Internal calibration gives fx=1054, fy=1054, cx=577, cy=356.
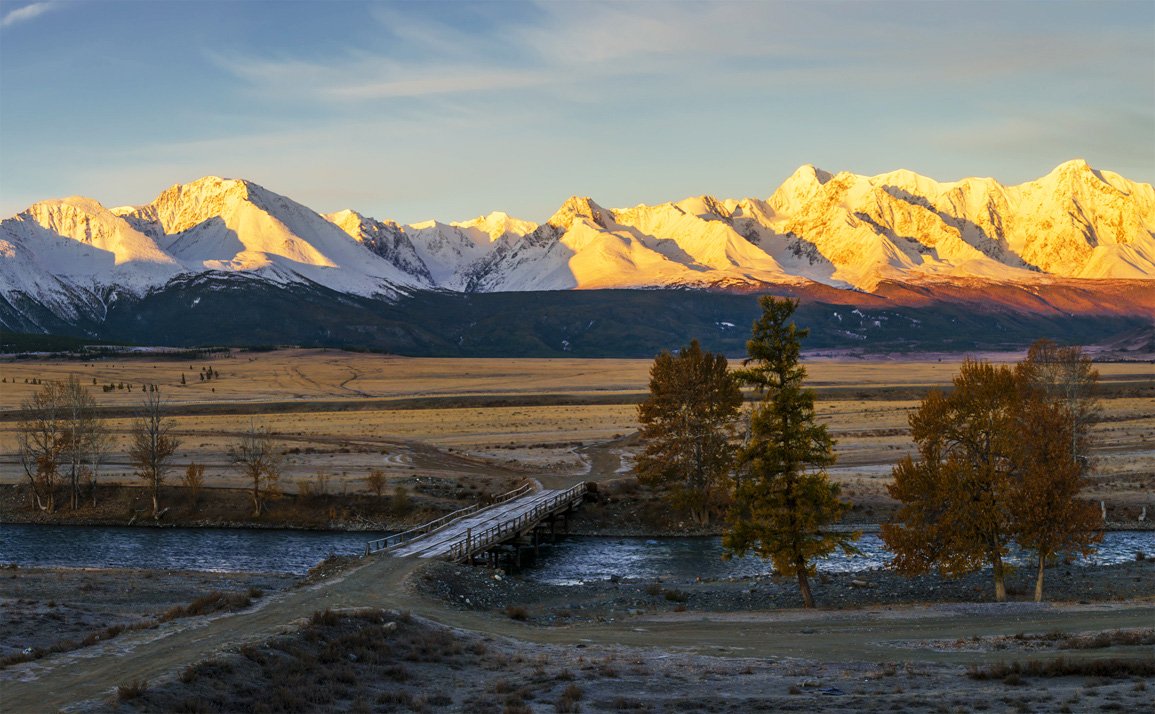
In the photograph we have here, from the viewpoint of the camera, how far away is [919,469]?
43000mm

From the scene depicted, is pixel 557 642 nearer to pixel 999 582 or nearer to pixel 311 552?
pixel 999 582

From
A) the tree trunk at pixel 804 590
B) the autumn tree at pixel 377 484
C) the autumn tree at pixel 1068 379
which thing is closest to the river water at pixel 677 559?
the autumn tree at pixel 1068 379

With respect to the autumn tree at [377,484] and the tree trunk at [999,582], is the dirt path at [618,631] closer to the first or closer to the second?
the tree trunk at [999,582]

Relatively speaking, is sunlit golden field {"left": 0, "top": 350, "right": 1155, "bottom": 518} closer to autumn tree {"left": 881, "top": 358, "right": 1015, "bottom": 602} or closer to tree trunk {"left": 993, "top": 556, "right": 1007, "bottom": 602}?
tree trunk {"left": 993, "top": 556, "right": 1007, "bottom": 602}

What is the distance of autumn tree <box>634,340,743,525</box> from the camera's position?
71062 mm

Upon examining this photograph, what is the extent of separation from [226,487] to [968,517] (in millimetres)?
57442

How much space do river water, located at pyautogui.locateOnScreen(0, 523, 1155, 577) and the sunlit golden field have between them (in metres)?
10.9

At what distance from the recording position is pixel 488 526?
60406 millimetres

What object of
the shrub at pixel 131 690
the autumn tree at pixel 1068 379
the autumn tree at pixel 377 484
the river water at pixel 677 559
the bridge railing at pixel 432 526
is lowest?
the river water at pixel 677 559

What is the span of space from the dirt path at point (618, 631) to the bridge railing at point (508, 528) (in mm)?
8057

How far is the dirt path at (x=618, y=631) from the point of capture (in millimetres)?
25891

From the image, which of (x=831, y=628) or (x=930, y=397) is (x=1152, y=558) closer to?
(x=930, y=397)

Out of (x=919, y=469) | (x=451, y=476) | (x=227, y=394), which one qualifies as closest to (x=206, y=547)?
(x=451, y=476)

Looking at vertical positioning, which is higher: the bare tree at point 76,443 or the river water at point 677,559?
the bare tree at point 76,443
